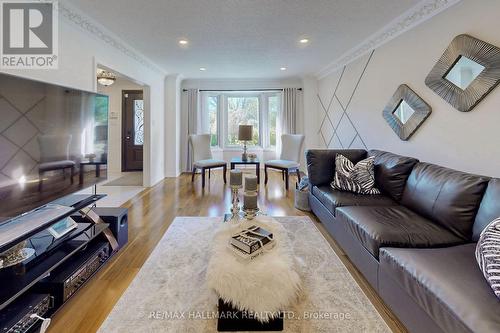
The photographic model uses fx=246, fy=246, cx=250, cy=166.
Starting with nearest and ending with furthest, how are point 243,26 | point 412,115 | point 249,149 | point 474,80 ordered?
point 474,80, point 412,115, point 243,26, point 249,149

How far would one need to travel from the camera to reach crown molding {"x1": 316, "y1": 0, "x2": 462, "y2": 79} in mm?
2360

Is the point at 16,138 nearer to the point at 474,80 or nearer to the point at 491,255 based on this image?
the point at 491,255

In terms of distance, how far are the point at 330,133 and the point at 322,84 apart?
4.04ft

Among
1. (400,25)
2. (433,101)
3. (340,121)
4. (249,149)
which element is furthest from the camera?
(249,149)

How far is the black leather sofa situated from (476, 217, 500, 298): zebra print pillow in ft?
0.15

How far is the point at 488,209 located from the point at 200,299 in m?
1.92

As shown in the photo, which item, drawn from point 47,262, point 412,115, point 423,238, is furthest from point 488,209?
point 47,262

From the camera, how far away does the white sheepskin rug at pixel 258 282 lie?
4.07 feet

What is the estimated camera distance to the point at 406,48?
2.82 metres

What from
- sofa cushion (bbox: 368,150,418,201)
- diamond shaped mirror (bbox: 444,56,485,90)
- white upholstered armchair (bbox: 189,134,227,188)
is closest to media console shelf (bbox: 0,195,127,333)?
sofa cushion (bbox: 368,150,418,201)

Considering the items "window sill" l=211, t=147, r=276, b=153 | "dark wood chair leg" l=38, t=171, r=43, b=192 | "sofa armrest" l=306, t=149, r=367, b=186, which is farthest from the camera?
"window sill" l=211, t=147, r=276, b=153

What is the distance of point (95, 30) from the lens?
2930 millimetres

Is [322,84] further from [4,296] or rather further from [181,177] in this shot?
[4,296]

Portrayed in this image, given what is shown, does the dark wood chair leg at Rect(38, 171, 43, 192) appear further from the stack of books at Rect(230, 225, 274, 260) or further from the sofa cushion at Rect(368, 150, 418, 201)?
the sofa cushion at Rect(368, 150, 418, 201)
